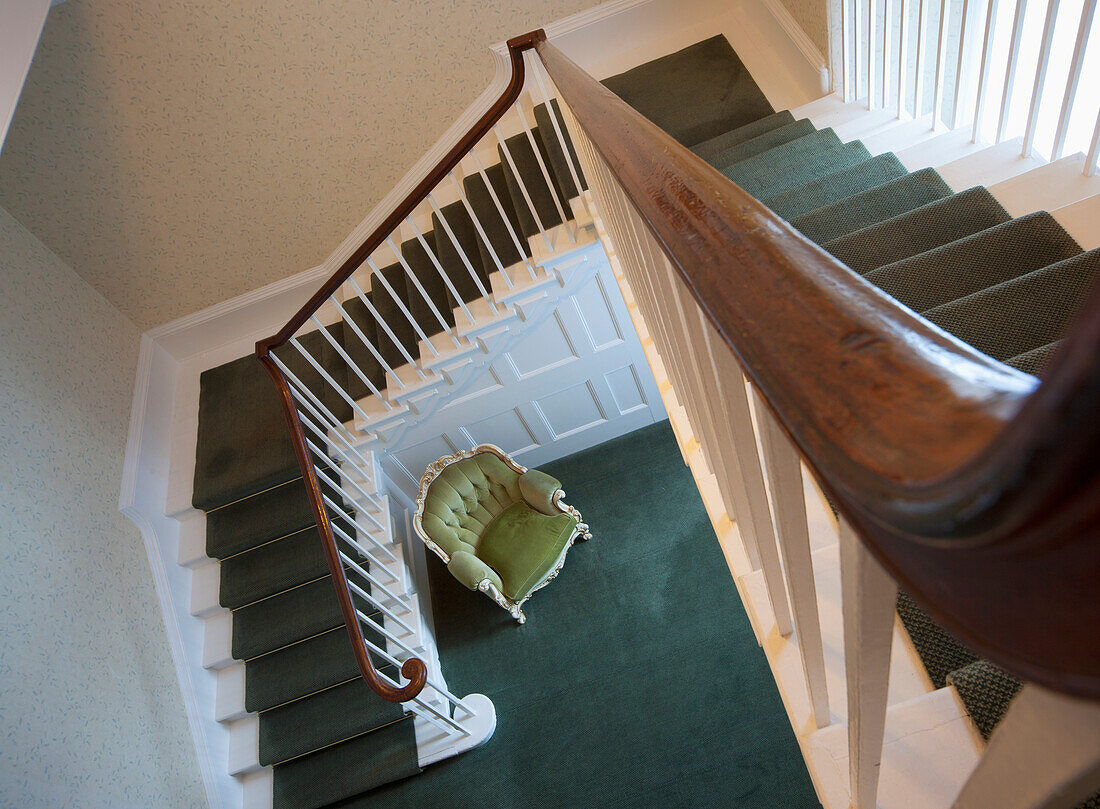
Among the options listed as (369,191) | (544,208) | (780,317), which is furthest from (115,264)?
(780,317)

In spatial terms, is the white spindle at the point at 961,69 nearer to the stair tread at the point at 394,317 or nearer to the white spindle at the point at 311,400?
the stair tread at the point at 394,317

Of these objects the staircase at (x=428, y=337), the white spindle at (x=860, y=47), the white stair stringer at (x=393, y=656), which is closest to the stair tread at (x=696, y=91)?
the staircase at (x=428, y=337)

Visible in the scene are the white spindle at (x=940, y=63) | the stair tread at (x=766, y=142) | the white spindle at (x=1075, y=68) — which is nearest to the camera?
the white spindle at (x=1075, y=68)

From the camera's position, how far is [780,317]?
1.39 feet

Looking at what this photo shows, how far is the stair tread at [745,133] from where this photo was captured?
363cm

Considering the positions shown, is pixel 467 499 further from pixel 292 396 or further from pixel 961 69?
pixel 961 69

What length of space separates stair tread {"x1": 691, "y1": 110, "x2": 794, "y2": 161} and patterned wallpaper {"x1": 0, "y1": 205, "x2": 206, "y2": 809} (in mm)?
3610

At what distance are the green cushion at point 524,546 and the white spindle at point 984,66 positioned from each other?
110 inches

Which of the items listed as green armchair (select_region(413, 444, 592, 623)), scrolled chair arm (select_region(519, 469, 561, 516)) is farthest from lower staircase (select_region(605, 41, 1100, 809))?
green armchair (select_region(413, 444, 592, 623))

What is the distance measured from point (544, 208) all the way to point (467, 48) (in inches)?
57.4

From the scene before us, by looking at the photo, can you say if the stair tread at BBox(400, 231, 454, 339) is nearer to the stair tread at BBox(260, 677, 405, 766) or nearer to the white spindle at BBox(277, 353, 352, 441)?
the white spindle at BBox(277, 353, 352, 441)

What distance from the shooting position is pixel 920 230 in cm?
220

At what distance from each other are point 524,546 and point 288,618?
137cm

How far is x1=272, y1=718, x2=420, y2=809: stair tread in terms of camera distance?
3.61 m
